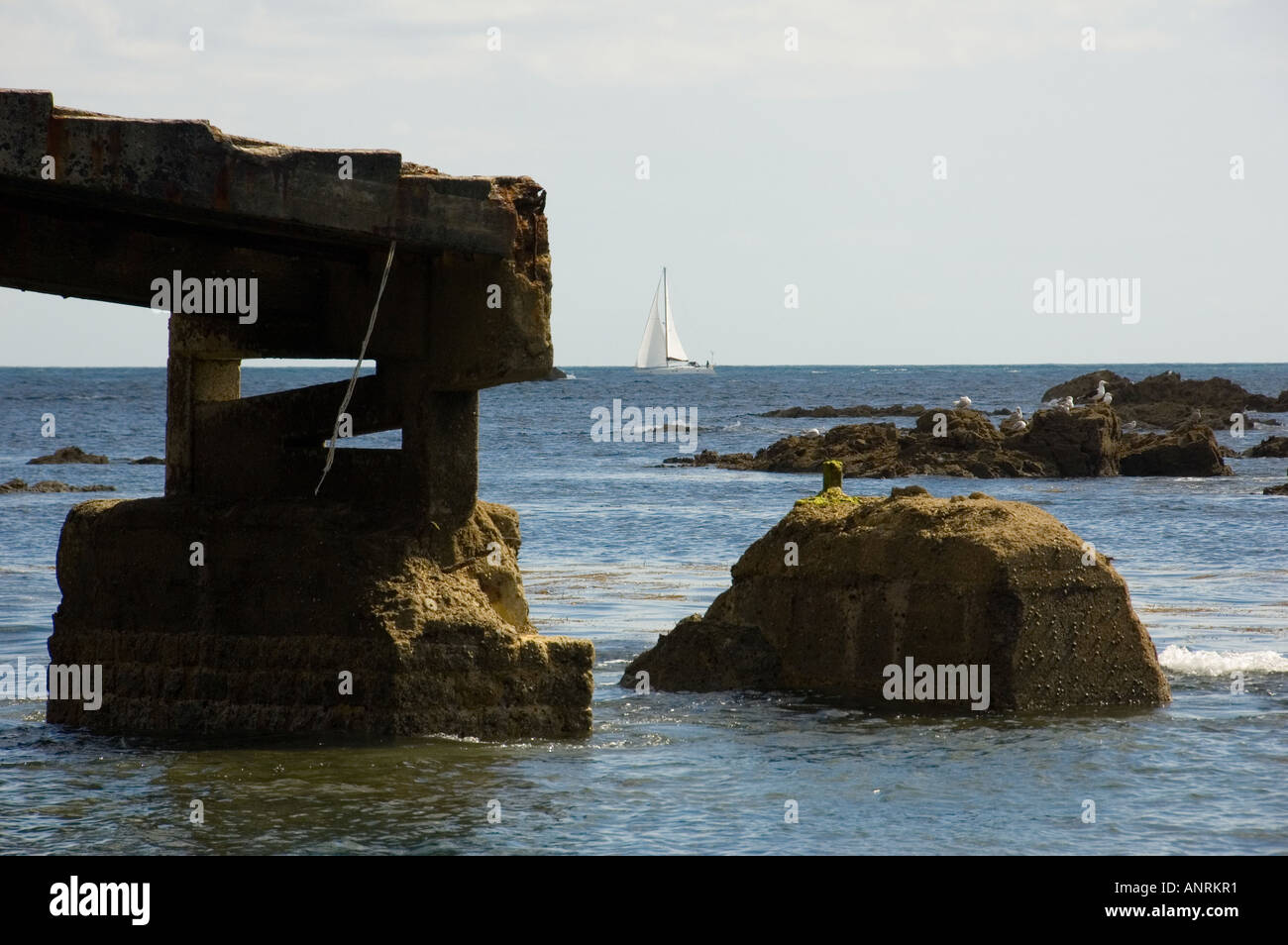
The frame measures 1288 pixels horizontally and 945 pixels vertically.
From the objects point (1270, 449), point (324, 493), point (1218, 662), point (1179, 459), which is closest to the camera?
point (324, 493)

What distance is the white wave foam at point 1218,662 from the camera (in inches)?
495

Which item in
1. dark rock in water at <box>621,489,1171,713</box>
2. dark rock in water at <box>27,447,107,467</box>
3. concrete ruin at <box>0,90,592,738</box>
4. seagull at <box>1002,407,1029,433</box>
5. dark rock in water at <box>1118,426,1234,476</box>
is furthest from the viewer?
dark rock in water at <box>27,447,107,467</box>

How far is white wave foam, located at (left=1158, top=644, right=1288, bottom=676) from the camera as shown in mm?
12570

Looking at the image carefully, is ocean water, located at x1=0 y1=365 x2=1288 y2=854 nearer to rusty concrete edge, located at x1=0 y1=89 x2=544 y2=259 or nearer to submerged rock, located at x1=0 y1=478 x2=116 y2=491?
rusty concrete edge, located at x1=0 y1=89 x2=544 y2=259

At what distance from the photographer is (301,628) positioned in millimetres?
9383

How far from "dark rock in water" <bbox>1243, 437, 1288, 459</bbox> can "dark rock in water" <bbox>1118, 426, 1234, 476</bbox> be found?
608 centimetres

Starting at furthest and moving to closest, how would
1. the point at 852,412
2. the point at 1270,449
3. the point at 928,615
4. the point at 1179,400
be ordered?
the point at 852,412 < the point at 1179,400 < the point at 1270,449 < the point at 928,615

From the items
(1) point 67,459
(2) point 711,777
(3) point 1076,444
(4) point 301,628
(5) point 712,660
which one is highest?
(3) point 1076,444

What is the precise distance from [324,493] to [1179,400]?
60.7 metres

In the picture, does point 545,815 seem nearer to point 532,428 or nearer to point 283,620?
point 283,620

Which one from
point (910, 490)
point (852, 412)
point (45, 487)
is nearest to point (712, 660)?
point (910, 490)

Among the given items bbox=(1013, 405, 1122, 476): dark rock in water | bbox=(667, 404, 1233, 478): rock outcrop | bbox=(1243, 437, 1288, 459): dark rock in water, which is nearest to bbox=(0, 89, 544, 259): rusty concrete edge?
bbox=(667, 404, 1233, 478): rock outcrop

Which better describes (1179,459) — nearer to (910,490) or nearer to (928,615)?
(910,490)

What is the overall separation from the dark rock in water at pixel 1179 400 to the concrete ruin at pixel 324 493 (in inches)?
2063
